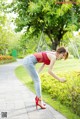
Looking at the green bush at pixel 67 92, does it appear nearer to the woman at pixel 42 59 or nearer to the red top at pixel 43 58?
the woman at pixel 42 59

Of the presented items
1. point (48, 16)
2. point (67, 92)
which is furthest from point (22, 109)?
point (48, 16)

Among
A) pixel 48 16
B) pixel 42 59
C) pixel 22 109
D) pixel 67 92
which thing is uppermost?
pixel 48 16

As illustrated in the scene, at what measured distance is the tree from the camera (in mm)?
6645

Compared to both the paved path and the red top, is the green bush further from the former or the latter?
the red top

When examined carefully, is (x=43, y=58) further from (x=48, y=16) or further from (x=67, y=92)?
(x=48, y=16)

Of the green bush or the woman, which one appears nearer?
the woman

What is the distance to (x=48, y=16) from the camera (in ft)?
24.7

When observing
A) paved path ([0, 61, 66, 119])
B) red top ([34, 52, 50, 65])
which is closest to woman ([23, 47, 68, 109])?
red top ([34, 52, 50, 65])

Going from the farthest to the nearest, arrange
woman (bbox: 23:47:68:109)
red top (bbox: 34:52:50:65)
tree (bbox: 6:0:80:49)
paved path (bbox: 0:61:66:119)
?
tree (bbox: 6:0:80:49)
red top (bbox: 34:52:50:65)
paved path (bbox: 0:61:66:119)
woman (bbox: 23:47:68:109)

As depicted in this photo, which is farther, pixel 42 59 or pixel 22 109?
pixel 22 109

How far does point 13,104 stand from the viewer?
752 cm

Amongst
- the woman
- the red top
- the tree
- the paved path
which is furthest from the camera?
the tree

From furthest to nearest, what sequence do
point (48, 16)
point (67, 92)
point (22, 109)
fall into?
point (48, 16) → point (22, 109) → point (67, 92)

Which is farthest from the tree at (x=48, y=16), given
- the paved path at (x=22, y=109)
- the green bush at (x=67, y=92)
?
the paved path at (x=22, y=109)
